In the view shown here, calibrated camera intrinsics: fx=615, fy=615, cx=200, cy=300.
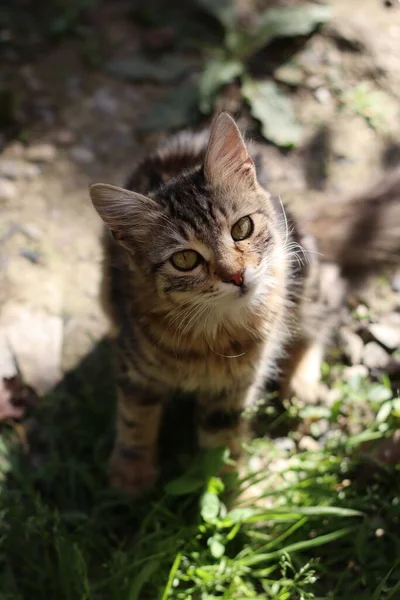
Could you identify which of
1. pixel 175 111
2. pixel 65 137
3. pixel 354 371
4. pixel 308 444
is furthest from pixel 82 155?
pixel 308 444

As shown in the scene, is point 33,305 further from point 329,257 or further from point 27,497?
point 329,257

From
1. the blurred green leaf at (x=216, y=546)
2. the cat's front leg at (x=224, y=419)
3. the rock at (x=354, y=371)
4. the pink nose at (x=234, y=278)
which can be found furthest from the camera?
the rock at (x=354, y=371)

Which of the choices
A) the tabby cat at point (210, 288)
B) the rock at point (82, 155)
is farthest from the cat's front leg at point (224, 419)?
the rock at point (82, 155)

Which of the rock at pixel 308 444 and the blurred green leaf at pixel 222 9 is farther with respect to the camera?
the blurred green leaf at pixel 222 9

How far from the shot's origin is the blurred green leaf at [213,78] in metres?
3.34

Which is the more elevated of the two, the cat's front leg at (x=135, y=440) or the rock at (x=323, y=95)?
the rock at (x=323, y=95)

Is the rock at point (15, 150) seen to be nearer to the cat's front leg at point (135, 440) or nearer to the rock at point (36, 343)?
the rock at point (36, 343)

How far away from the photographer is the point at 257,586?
2.01m

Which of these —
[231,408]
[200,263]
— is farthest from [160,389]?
[200,263]

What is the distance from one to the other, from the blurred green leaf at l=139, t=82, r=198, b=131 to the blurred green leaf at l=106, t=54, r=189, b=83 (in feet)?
0.72

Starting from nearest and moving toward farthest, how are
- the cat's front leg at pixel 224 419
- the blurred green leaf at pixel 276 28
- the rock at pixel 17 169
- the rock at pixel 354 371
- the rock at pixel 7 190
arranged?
the cat's front leg at pixel 224 419
the rock at pixel 354 371
the rock at pixel 7 190
the rock at pixel 17 169
the blurred green leaf at pixel 276 28

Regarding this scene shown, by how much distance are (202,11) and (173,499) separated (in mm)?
2968

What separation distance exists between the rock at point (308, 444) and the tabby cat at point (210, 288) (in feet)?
0.58

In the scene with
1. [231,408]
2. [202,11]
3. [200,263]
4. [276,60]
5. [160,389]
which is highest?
[202,11]
